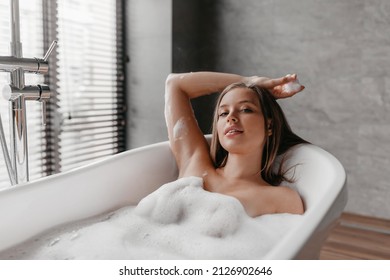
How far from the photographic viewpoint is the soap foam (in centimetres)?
114

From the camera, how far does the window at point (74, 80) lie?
2.10 m

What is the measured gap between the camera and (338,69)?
2375 mm

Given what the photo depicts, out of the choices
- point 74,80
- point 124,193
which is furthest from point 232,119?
point 74,80

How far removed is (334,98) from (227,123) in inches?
51.4

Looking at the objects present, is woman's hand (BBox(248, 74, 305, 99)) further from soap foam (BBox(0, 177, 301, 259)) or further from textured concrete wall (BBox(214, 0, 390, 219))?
textured concrete wall (BBox(214, 0, 390, 219))

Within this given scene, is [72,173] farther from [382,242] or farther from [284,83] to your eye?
[382,242]

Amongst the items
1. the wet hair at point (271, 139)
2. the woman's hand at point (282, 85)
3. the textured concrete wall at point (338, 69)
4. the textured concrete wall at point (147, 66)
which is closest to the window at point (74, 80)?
the textured concrete wall at point (147, 66)

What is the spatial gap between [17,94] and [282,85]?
2.88ft

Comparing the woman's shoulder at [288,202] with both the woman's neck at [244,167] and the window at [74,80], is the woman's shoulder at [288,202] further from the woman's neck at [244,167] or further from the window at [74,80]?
the window at [74,80]

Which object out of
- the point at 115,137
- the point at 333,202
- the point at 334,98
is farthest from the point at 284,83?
the point at 115,137

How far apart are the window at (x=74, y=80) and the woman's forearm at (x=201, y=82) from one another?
0.88 metres

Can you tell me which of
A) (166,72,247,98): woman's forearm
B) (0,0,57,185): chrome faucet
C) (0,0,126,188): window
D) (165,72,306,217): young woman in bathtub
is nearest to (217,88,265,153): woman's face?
(165,72,306,217): young woman in bathtub

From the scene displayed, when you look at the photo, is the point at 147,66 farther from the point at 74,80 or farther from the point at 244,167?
the point at 244,167

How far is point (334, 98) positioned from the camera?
2.41 metres
